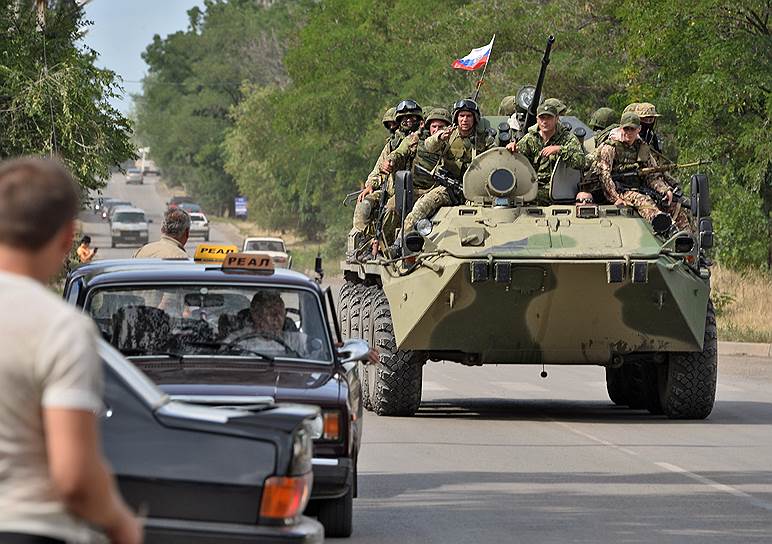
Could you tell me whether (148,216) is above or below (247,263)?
above

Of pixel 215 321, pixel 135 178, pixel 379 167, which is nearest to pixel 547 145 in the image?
pixel 379 167

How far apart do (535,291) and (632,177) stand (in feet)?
7.28

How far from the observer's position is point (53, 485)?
3.87 meters

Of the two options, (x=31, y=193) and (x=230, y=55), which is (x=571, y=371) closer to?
(x=31, y=193)

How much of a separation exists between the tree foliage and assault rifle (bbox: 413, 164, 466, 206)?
1457 centimetres

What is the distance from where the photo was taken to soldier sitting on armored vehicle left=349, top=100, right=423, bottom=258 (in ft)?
60.5

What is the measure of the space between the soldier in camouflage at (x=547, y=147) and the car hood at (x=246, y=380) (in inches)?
323

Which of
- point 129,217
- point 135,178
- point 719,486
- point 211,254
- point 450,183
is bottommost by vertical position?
point 719,486

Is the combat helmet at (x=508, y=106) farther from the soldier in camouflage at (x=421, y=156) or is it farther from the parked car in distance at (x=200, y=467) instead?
the parked car in distance at (x=200, y=467)

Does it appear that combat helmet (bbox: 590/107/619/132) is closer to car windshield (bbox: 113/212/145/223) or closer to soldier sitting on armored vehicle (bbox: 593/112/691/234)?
soldier sitting on armored vehicle (bbox: 593/112/691/234)

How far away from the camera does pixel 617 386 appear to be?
18656 mm

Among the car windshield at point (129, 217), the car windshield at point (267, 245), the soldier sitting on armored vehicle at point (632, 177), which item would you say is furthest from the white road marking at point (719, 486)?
the car windshield at point (129, 217)

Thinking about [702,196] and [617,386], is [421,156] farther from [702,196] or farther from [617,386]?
[617,386]

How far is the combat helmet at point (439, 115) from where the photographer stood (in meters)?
17.9
